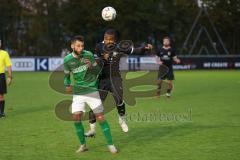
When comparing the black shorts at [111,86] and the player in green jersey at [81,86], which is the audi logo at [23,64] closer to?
the black shorts at [111,86]

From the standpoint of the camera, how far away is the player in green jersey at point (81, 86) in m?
9.40

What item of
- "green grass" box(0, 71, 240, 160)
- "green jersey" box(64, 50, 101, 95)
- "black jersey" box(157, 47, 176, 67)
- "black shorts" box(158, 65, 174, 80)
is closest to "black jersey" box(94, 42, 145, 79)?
"green grass" box(0, 71, 240, 160)

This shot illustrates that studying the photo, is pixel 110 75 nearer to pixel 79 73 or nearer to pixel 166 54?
pixel 79 73

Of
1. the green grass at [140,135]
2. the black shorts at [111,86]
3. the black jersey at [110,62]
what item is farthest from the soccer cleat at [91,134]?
the black jersey at [110,62]

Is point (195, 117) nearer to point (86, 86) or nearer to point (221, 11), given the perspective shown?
point (86, 86)

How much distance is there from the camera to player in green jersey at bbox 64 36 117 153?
9398 millimetres

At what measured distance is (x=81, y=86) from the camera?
374 inches

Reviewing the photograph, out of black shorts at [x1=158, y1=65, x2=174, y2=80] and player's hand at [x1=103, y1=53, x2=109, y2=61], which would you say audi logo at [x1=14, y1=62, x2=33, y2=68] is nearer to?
black shorts at [x1=158, y1=65, x2=174, y2=80]

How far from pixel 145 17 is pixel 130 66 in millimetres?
12642

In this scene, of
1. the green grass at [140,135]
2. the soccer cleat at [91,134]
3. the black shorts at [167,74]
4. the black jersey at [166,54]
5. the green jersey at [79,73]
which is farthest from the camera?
the black jersey at [166,54]

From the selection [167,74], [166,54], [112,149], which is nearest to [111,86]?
[112,149]

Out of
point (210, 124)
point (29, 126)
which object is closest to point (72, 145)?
point (29, 126)

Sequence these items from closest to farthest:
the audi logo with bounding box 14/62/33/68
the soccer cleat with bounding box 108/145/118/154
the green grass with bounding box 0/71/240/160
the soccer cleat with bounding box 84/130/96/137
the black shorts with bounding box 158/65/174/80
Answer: the green grass with bounding box 0/71/240/160 < the soccer cleat with bounding box 108/145/118/154 < the soccer cleat with bounding box 84/130/96/137 < the black shorts with bounding box 158/65/174/80 < the audi logo with bounding box 14/62/33/68

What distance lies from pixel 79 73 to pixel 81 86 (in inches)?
9.3
